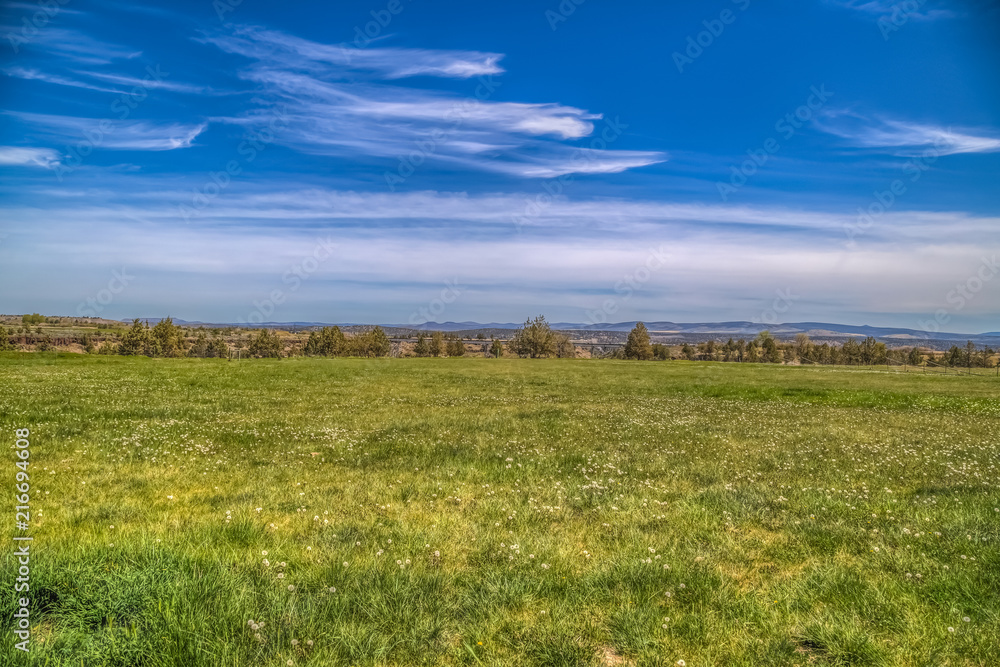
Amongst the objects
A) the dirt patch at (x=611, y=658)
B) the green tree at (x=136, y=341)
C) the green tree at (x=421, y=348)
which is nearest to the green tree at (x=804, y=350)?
the green tree at (x=421, y=348)

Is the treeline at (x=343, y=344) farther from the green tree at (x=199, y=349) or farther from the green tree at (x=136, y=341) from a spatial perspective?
the green tree at (x=136, y=341)

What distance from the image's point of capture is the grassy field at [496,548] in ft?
15.5

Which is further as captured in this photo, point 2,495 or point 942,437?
point 942,437

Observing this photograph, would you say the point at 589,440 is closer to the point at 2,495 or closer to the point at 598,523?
the point at 598,523

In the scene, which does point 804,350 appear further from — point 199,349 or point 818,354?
point 199,349

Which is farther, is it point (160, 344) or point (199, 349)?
point (199, 349)

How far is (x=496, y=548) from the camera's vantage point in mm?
7043

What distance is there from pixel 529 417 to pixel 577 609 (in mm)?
15743

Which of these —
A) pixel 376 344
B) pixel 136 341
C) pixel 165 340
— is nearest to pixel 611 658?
pixel 136 341

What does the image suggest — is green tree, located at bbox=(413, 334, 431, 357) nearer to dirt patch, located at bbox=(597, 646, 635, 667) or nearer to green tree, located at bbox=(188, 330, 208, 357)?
green tree, located at bbox=(188, 330, 208, 357)

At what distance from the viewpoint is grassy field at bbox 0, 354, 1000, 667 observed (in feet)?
15.5

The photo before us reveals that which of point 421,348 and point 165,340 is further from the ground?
point 165,340

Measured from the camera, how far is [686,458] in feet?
45.0

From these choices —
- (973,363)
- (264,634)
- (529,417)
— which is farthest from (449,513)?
(973,363)
